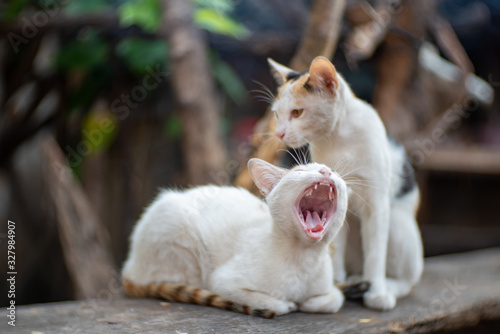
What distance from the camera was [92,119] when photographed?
5.69 metres

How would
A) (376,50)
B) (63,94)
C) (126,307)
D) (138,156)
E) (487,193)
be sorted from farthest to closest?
(487,193)
(138,156)
(63,94)
(376,50)
(126,307)

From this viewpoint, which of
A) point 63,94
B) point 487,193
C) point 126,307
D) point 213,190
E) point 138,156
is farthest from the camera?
point 487,193

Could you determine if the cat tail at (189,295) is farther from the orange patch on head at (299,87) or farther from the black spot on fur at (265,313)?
the orange patch on head at (299,87)

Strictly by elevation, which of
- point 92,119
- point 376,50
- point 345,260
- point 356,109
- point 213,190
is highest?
point 376,50

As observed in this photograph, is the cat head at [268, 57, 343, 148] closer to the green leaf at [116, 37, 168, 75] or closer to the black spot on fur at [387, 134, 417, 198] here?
the black spot on fur at [387, 134, 417, 198]

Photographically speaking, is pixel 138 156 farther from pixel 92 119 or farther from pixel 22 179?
pixel 22 179

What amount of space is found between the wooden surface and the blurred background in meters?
1.34

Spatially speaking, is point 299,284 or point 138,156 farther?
point 138,156

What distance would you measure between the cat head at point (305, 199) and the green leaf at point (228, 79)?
10.8 feet

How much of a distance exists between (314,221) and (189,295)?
730mm

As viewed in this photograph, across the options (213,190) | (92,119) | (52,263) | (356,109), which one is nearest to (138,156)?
(92,119)

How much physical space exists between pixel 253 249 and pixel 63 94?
4.14 meters

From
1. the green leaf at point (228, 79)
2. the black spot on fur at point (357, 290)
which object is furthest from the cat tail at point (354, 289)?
the green leaf at point (228, 79)

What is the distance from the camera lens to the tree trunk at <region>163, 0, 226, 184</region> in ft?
13.4
